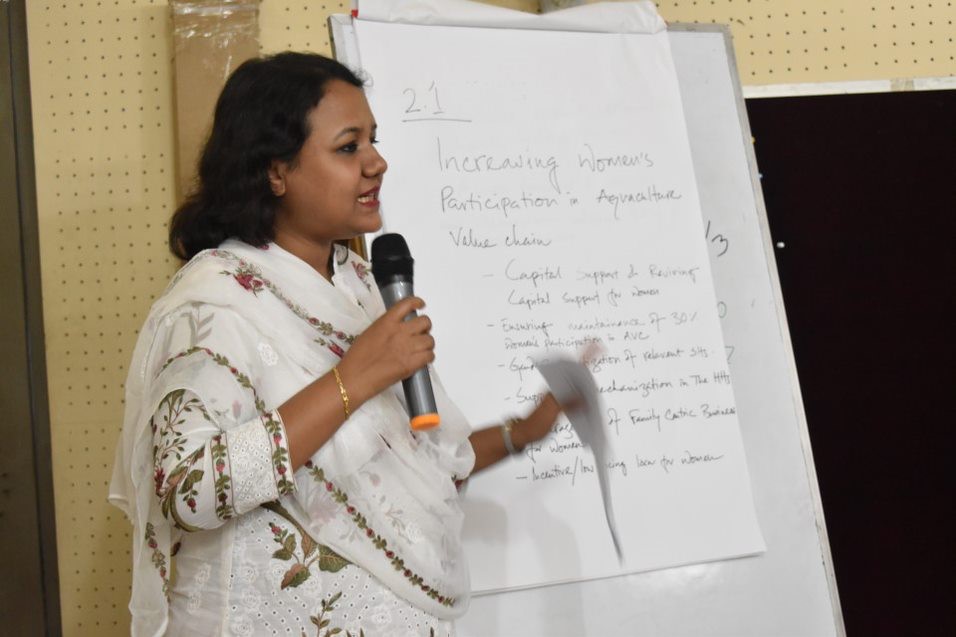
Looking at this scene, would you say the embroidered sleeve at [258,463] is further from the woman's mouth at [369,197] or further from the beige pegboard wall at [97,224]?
the beige pegboard wall at [97,224]

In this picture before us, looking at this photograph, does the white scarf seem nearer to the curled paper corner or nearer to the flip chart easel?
the curled paper corner

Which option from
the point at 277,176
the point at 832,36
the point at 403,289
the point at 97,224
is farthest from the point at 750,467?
the point at 97,224

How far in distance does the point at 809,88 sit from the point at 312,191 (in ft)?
5.36

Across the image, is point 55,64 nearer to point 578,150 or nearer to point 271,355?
point 578,150

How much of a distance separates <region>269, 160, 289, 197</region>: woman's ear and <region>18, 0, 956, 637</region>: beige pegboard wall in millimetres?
915

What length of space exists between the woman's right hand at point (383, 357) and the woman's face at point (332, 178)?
0.83 feet

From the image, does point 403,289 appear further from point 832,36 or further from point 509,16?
point 832,36

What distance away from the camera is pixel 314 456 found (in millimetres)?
1292

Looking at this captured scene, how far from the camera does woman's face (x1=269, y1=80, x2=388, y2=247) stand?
145cm

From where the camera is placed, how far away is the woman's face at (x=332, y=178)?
1445mm

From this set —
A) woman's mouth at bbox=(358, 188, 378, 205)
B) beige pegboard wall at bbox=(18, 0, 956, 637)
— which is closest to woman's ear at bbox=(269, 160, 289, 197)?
woman's mouth at bbox=(358, 188, 378, 205)

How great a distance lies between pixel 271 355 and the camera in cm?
131

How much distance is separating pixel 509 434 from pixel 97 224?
1.14m

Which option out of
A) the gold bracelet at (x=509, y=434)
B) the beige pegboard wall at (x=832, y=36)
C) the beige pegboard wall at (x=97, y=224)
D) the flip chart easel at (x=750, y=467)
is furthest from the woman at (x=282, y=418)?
the beige pegboard wall at (x=832, y=36)
